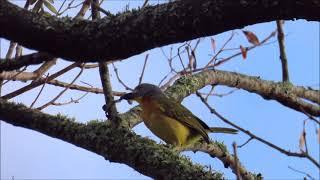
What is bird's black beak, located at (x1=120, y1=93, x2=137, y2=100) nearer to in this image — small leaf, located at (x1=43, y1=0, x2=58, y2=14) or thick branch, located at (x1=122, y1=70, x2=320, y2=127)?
thick branch, located at (x1=122, y1=70, x2=320, y2=127)

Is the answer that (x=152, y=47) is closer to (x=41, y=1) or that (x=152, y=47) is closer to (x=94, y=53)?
(x=94, y=53)

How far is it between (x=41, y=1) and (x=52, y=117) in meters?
1.55

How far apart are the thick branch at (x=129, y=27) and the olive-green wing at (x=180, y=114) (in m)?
2.66

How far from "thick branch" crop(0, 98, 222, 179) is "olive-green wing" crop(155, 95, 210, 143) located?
1.76 m

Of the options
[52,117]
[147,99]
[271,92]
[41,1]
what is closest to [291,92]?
[271,92]

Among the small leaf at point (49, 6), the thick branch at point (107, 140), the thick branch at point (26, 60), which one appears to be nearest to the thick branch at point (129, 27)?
the thick branch at point (26, 60)

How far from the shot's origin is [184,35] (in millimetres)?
1918

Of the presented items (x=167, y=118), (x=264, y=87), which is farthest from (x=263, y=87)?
(x=167, y=118)

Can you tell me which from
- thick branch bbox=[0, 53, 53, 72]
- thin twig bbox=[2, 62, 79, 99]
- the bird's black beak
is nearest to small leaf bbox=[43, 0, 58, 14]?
thin twig bbox=[2, 62, 79, 99]

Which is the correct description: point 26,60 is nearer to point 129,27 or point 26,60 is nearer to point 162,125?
point 129,27

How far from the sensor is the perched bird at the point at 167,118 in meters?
4.68

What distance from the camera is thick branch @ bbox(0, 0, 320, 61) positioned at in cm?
184

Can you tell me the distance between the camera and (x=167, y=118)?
486 cm

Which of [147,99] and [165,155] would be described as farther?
[147,99]
